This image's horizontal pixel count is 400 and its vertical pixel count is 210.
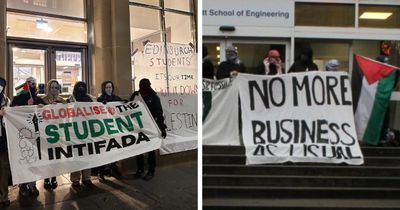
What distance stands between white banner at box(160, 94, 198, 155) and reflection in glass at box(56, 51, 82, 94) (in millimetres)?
470

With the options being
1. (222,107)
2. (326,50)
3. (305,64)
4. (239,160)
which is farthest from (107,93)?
(326,50)

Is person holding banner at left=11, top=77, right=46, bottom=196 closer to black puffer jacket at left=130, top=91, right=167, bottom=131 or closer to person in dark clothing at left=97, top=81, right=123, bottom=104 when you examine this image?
person in dark clothing at left=97, top=81, right=123, bottom=104

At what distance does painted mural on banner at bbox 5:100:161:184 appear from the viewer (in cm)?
257

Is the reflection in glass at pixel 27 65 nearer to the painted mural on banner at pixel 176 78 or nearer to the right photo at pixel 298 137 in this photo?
the painted mural on banner at pixel 176 78

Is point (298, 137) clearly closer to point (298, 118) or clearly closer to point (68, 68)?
point (298, 118)

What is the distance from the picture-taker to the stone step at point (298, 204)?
3.95 meters

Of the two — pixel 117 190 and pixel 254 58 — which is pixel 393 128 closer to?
pixel 254 58

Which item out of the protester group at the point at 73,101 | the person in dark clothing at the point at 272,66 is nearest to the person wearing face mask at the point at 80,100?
the protester group at the point at 73,101

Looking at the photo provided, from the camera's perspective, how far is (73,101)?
2.49m

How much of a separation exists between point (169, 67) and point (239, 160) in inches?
85.1

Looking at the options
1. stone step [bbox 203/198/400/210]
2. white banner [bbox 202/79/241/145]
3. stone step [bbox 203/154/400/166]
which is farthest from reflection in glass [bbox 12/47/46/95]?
stone step [bbox 203/154/400/166]

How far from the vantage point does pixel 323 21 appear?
599cm

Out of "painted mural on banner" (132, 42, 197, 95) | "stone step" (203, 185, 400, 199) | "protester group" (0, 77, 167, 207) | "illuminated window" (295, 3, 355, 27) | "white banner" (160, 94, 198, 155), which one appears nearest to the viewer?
"protester group" (0, 77, 167, 207)

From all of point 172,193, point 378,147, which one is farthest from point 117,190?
point 378,147
